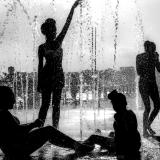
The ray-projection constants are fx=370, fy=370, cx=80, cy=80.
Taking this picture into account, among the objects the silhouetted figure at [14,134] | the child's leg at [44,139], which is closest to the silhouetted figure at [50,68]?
the child's leg at [44,139]

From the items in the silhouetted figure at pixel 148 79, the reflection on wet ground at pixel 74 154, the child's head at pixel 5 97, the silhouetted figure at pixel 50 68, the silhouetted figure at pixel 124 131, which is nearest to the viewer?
the child's head at pixel 5 97

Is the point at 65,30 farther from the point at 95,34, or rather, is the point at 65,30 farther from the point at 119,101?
the point at 95,34

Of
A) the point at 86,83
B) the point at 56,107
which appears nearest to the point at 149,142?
the point at 56,107

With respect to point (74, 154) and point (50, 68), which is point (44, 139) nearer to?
point (74, 154)

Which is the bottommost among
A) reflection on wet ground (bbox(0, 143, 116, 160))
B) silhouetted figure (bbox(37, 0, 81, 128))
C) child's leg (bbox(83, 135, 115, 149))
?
reflection on wet ground (bbox(0, 143, 116, 160))

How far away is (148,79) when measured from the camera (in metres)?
6.89

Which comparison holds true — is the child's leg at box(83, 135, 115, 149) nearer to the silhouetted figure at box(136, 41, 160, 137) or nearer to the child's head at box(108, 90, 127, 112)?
the child's head at box(108, 90, 127, 112)

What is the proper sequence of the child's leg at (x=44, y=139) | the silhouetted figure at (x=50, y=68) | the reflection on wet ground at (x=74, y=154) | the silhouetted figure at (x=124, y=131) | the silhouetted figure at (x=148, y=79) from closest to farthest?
the child's leg at (x=44, y=139)
the silhouetted figure at (x=124, y=131)
the reflection on wet ground at (x=74, y=154)
the silhouetted figure at (x=50, y=68)
the silhouetted figure at (x=148, y=79)

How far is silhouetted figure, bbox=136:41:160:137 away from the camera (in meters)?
6.87

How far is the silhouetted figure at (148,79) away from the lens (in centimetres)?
687

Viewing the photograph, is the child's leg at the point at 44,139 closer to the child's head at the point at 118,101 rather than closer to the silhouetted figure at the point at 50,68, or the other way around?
the child's head at the point at 118,101

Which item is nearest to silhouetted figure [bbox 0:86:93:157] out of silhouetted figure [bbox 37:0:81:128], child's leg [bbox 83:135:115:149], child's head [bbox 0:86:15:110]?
child's head [bbox 0:86:15:110]

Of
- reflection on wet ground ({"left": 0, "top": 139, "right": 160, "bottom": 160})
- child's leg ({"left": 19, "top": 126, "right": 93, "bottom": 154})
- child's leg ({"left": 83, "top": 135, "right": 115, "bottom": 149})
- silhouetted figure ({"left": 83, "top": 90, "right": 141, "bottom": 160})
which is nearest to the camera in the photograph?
child's leg ({"left": 19, "top": 126, "right": 93, "bottom": 154})

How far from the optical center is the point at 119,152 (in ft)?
13.5
